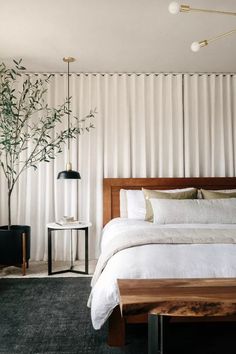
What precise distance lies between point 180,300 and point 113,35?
270 centimetres

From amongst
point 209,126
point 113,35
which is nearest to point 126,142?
point 209,126

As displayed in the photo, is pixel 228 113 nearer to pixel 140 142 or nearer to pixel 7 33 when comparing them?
pixel 140 142

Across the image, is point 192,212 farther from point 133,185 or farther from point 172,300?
point 172,300

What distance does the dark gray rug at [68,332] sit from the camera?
84.4 inches

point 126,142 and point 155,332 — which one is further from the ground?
point 126,142

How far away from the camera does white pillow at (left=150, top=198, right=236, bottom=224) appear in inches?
142

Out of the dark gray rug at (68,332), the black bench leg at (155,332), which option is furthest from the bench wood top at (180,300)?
the dark gray rug at (68,332)

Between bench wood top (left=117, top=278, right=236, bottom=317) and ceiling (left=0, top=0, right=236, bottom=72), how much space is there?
86.0 inches

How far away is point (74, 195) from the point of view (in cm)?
443

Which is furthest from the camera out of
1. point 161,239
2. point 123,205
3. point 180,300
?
point 123,205

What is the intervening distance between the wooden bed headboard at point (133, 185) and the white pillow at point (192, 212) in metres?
0.64

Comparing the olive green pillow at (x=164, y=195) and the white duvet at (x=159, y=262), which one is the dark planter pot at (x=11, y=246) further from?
the white duvet at (x=159, y=262)

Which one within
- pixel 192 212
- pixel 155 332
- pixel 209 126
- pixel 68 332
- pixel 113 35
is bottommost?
pixel 68 332

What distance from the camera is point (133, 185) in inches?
171
